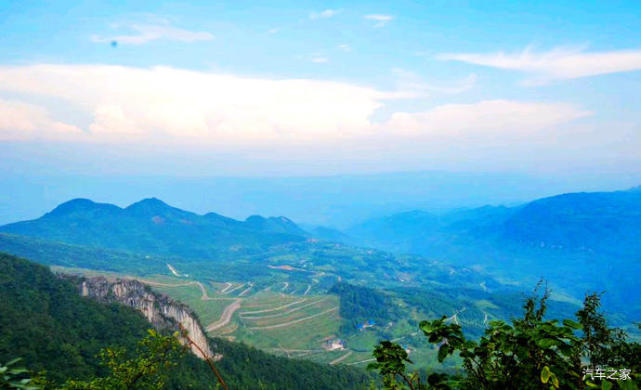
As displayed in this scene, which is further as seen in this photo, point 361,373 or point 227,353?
point 361,373

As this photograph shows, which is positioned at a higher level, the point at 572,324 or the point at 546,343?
the point at 572,324

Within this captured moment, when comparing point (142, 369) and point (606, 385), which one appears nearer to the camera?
point (606, 385)

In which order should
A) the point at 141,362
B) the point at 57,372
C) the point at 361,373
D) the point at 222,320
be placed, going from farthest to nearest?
1. the point at 222,320
2. the point at 361,373
3. the point at 57,372
4. the point at 141,362

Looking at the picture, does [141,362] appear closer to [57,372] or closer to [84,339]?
[57,372]

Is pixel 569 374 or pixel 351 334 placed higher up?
pixel 569 374

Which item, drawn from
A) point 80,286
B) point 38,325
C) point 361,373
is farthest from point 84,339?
point 361,373

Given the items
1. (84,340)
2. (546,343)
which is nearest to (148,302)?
(84,340)

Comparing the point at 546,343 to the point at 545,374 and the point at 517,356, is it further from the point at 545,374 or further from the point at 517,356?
the point at 517,356
